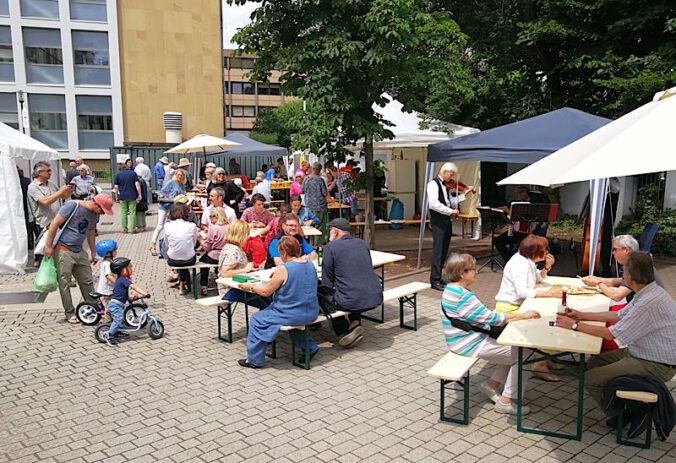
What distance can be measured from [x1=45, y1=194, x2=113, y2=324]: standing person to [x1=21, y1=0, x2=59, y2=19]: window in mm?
32017

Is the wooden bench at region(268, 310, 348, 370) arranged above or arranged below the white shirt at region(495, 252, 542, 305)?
below

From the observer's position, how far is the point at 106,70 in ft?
115

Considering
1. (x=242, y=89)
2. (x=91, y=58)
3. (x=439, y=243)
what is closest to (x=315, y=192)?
(x=439, y=243)

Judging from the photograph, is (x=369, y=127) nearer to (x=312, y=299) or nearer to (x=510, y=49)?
(x=312, y=299)

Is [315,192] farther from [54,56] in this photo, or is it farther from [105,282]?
[54,56]

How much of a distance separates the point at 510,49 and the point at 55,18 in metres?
28.5

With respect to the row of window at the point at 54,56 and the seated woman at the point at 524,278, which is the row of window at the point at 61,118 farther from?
the seated woman at the point at 524,278

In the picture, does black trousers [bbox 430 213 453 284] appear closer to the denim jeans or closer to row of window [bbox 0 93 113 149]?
the denim jeans

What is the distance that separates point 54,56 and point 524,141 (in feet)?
108

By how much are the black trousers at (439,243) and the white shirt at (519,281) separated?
3376 mm

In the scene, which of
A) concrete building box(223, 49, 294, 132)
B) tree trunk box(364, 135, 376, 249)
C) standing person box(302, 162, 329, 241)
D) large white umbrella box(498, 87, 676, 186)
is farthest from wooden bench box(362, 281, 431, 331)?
concrete building box(223, 49, 294, 132)

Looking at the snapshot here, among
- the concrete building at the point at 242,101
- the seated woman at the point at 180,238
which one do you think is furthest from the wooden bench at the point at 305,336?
the concrete building at the point at 242,101

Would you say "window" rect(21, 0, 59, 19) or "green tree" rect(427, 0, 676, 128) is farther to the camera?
"window" rect(21, 0, 59, 19)

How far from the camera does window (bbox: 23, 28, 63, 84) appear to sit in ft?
110
